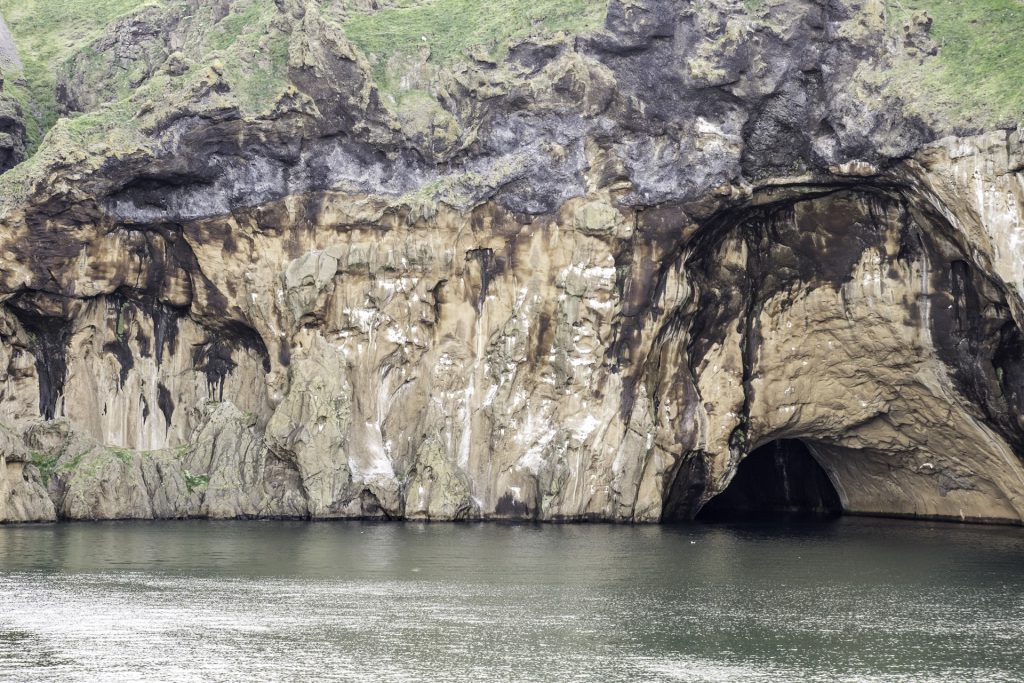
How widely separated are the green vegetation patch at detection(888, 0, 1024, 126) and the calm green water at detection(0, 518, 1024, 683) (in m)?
20.4

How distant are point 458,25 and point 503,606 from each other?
54.1 metres

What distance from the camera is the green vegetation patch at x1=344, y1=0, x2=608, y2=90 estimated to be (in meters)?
84.9

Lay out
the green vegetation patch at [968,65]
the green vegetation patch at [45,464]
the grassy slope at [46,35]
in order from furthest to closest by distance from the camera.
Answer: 1. the grassy slope at [46,35]
2. the green vegetation patch at [45,464]
3. the green vegetation patch at [968,65]

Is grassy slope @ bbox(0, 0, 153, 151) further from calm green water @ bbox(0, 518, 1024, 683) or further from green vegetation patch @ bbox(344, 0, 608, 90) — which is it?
calm green water @ bbox(0, 518, 1024, 683)

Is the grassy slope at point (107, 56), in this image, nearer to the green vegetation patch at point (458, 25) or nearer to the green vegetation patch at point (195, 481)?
the green vegetation patch at point (458, 25)

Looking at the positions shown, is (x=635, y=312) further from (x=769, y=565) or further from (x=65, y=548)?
(x=65, y=548)

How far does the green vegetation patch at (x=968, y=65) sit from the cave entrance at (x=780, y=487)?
31.8 metres

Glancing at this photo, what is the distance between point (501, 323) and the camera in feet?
270

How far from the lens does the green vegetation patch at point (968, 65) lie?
6625 cm

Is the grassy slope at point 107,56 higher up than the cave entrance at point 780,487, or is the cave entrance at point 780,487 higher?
the grassy slope at point 107,56

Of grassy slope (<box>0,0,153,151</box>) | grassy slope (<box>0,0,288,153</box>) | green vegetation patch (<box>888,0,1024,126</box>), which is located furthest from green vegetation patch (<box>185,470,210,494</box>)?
green vegetation patch (<box>888,0,1024,126</box>)

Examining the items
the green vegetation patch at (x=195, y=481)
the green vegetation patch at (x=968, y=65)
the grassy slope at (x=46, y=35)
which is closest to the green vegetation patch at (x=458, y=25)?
the green vegetation patch at (x=968, y=65)

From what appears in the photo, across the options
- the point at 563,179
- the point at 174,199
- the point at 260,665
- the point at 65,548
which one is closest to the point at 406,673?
the point at 260,665

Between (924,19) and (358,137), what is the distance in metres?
32.4
